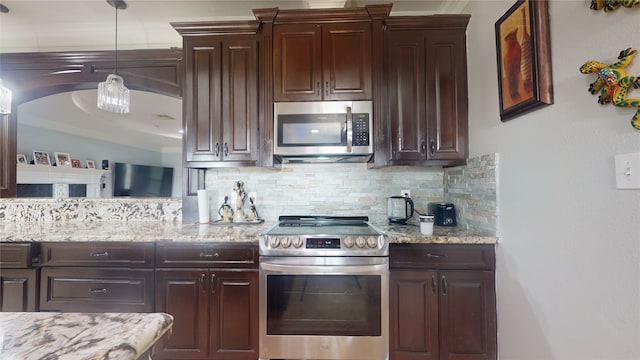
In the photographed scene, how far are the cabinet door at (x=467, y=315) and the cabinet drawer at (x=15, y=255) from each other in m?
2.72

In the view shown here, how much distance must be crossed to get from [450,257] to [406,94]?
1.22 m

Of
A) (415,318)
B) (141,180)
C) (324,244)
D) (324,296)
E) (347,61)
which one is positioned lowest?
(415,318)

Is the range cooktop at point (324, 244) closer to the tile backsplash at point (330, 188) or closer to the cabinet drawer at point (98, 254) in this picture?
the tile backsplash at point (330, 188)

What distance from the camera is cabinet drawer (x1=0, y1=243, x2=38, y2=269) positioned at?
1.65m

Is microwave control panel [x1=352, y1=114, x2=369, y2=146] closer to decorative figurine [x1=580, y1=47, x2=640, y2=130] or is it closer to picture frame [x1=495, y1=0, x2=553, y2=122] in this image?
picture frame [x1=495, y1=0, x2=553, y2=122]

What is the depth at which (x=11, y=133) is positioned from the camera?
2.39 meters

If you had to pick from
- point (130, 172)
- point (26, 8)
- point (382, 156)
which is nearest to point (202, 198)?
point (382, 156)

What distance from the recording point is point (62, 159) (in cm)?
398

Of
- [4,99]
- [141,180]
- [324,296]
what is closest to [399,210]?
[324,296]

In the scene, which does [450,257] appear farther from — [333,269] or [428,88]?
[428,88]

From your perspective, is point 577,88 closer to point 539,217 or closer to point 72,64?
point 539,217

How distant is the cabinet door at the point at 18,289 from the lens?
1660 millimetres

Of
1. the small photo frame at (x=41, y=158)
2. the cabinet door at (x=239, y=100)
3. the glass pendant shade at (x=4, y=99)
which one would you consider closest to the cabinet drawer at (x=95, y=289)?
the cabinet door at (x=239, y=100)

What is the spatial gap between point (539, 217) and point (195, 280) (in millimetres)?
2034
